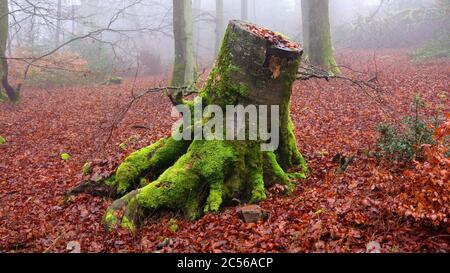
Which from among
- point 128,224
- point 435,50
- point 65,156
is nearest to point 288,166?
point 128,224

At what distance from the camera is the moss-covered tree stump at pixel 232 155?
579cm

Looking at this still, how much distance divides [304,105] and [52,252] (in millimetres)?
8787

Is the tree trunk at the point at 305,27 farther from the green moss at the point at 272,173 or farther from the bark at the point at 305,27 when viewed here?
the green moss at the point at 272,173

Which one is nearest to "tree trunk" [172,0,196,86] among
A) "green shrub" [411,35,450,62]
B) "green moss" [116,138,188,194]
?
"green moss" [116,138,188,194]

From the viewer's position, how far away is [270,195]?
631cm

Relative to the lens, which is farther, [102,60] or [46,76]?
[102,60]

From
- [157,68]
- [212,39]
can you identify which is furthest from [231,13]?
[157,68]

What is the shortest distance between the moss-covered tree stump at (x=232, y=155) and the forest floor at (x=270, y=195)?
0.29 m

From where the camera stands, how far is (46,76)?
21641mm

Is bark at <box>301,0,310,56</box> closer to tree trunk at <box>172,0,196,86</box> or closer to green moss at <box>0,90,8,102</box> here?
tree trunk at <box>172,0,196,86</box>

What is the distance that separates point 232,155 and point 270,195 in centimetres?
94

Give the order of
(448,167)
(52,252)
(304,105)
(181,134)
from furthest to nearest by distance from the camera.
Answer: (304,105), (181,134), (52,252), (448,167)

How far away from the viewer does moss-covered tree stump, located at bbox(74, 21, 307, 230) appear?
5785mm
